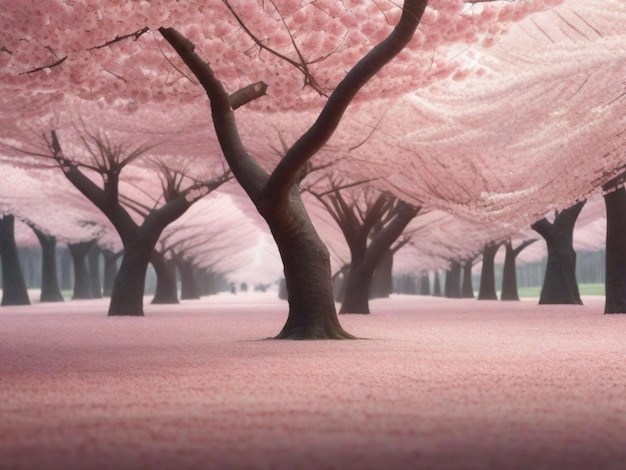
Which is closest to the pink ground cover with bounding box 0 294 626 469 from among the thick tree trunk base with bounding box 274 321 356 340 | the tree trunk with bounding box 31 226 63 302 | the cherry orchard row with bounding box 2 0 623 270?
the thick tree trunk base with bounding box 274 321 356 340

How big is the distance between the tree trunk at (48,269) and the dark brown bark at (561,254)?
2519 cm

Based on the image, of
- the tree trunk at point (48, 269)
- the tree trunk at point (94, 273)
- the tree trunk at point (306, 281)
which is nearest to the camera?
the tree trunk at point (306, 281)

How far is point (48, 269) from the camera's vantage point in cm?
4547

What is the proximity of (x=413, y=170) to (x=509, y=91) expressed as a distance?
544cm

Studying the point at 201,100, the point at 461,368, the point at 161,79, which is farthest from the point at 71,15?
the point at 461,368

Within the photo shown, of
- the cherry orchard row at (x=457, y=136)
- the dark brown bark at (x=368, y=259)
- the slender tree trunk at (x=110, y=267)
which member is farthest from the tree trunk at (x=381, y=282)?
the cherry orchard row at (x=457, y=136)

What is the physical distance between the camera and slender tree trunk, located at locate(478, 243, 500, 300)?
4512 centimetres

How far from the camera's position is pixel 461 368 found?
30.4 ft

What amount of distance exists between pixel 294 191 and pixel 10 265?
84.4 feet

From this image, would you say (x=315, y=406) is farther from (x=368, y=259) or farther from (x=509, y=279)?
(x=509, y=279)

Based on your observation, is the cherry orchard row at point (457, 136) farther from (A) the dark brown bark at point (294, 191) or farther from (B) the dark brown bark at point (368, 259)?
(A) the dark brown bark at point (294, 191)

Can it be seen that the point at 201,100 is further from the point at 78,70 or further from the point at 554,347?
the point at 554,347

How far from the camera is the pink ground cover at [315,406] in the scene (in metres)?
4.63

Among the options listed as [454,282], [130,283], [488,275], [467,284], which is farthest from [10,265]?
[454,282]
